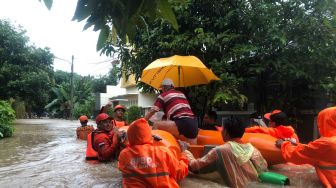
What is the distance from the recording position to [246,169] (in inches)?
188

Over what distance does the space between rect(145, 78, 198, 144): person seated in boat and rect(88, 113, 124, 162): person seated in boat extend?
1.18m

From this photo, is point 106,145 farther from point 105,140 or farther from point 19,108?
point 19,108

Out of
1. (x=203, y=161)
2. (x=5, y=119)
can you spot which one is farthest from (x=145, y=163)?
(x=5, y=119)

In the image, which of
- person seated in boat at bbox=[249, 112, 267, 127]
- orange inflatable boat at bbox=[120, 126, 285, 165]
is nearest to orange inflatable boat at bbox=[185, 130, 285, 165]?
orange inflatable boat at bbox=[120, 126, 285, 165]

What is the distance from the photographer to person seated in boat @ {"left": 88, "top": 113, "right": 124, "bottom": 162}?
23.0ft

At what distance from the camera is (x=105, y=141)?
23.0 feet

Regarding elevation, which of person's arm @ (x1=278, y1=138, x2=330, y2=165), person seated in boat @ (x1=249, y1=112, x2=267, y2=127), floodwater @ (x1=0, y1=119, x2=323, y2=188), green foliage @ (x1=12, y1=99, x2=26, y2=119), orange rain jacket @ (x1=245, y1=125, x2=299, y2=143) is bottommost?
floodwater @ (x1=0, y1=119, x2=323, y2=188)

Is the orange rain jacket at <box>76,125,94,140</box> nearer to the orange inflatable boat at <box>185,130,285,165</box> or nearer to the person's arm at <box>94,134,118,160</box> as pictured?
the person's arm at <box>94,134,118,160</box>

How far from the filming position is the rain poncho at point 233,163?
15.1 feet

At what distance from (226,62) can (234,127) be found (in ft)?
16.8

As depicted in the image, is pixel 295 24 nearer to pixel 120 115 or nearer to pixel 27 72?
pixel 120 115

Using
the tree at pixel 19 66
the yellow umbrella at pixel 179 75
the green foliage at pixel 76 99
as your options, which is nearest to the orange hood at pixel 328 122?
the yellow umbrella at pixel 179 75

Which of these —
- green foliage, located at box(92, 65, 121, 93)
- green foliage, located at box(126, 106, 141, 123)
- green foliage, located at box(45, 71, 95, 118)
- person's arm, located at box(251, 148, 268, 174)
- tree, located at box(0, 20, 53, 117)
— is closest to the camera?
person's arm, located at box(251, 148, 268, 174)

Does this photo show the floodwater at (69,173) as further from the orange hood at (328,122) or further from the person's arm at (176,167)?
the orange hood at (328,122)
